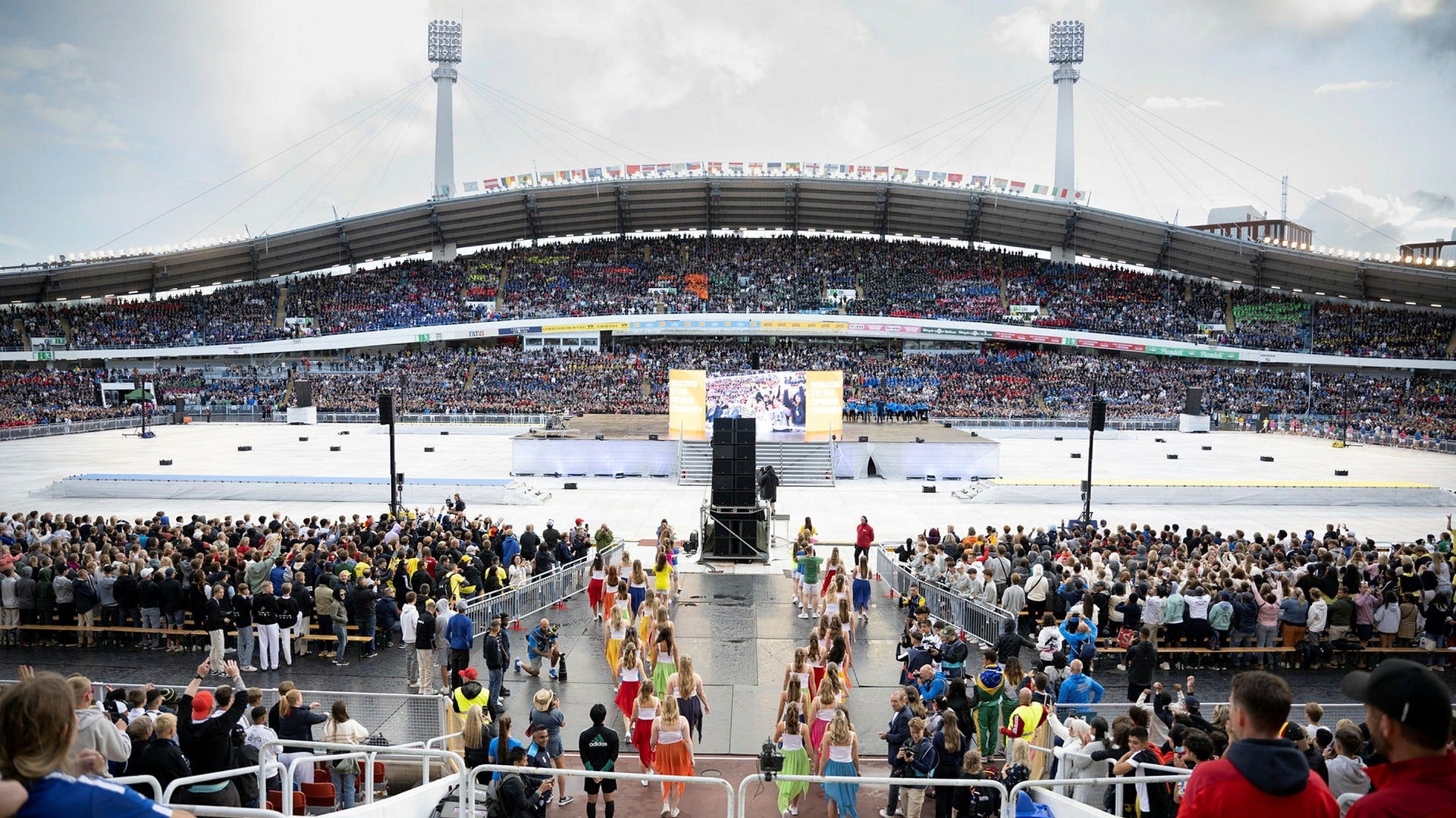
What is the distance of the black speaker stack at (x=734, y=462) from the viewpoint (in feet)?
66.0

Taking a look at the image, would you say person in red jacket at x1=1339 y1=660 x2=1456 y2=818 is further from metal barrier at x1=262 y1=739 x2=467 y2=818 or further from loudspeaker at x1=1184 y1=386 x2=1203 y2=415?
loudspeaker at x1=1184 y1=386 x2=1203 y2=415

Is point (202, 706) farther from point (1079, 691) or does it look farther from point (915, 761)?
point (1079, 691)

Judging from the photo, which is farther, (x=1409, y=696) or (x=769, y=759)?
(x=769, y=759)

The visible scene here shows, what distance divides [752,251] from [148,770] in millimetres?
63387

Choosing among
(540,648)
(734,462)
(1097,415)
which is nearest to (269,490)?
(734,462)

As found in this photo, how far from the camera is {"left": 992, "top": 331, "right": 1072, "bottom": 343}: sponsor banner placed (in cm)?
6025

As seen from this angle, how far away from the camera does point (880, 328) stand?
60.4 metres

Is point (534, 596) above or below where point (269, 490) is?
below

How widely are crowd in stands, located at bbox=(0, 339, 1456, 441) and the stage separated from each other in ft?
48.8

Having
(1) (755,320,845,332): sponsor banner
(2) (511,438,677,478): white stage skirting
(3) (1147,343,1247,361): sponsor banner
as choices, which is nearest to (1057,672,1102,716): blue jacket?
(2) (511,438,677,478): white stage skirting

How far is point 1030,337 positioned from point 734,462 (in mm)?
46511

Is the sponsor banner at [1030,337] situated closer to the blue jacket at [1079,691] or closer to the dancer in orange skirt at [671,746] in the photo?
the blue jacket at [1079,691]

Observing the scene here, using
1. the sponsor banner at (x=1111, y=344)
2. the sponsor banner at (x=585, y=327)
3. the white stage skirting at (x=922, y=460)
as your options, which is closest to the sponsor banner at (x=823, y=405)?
the white stage skirting at (x=922, y=460)

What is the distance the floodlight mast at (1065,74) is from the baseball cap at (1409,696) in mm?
72711
